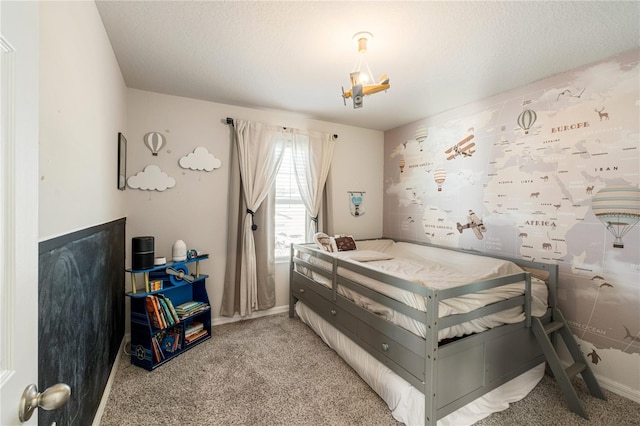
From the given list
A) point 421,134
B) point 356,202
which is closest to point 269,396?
point 356,202

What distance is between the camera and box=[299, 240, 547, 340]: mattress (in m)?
1.62

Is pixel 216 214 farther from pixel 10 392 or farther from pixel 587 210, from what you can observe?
pixel 587 210

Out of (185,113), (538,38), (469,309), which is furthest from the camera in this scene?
(185,113)

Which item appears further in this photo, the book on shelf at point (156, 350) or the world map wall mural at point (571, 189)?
the book on shelf at point (156, 350)

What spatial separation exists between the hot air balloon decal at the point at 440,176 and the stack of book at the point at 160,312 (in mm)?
2903

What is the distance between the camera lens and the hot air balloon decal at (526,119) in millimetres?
2305

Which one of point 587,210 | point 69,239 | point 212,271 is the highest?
point 587,210

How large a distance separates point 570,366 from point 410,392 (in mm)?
1182

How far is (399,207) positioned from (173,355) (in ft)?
9.57

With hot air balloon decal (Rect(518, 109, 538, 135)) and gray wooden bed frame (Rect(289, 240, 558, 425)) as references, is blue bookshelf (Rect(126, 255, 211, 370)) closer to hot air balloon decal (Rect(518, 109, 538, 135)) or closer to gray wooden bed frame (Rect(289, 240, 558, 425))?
gray wooden bed frame (Rect(289, 240, 558, 425))

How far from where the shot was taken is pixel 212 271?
2906 mm

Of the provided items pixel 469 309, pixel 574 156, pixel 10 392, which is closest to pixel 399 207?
pixel 574 156

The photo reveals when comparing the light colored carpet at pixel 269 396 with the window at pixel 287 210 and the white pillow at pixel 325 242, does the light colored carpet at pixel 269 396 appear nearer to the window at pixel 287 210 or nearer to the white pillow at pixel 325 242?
the white pillow at pixel 325 242

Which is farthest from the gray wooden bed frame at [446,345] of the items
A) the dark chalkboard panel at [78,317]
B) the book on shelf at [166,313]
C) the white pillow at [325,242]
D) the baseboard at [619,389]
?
the dark chalkboard panel at [78,317]
